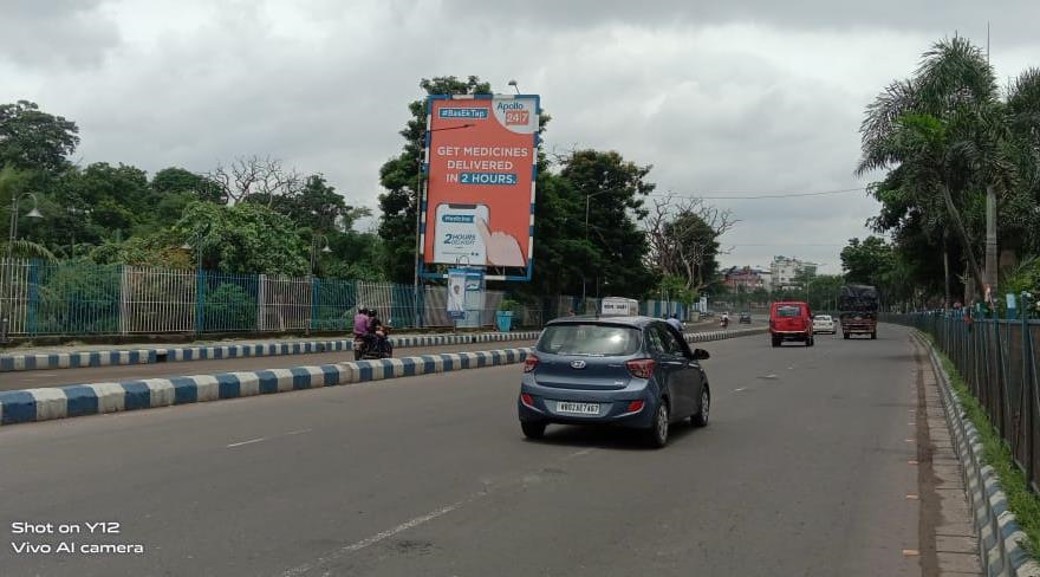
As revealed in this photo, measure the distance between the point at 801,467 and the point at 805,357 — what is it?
21.7 meters

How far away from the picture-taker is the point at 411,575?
5148 millimetres

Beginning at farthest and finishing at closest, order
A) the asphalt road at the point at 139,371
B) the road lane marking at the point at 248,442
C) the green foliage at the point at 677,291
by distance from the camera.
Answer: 1. the green foliage at the point at 677,291
2. the asphalt road at the point at 139,371
3. the road lane marking at the point at 248,442

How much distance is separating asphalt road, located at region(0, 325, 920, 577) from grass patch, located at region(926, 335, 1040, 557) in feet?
2.42

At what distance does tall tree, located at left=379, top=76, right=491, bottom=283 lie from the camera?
46625mm

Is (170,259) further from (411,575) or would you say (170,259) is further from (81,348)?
(411,575)

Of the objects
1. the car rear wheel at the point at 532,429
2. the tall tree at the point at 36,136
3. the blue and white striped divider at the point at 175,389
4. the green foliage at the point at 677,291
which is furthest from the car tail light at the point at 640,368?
the green foliage at the point at 677,291

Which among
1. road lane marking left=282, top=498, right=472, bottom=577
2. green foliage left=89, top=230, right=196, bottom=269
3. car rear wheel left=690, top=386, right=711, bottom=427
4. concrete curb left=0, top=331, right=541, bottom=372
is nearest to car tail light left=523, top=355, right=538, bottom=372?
car rear wheel left=690, top=386, right=711, bottom=427

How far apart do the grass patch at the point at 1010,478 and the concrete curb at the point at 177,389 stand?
1076 cm

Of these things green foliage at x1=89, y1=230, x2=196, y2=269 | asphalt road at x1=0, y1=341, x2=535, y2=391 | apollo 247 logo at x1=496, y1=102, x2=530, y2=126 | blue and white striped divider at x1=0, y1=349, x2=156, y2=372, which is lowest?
asphalt road at x1=0, y1=341, x2=535, y2=391

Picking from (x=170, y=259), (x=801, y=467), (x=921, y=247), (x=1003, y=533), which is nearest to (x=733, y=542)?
(x=1003, y=533)

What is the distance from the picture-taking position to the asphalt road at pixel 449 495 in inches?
218

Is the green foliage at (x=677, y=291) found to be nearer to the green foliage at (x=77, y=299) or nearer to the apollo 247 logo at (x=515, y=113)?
the apollo 247 logo at (x=515, y=113)

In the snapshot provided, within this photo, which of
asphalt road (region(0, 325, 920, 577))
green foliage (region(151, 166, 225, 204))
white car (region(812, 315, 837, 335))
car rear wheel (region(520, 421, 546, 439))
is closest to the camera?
asphalt road (region(0, 325, 920, 577))

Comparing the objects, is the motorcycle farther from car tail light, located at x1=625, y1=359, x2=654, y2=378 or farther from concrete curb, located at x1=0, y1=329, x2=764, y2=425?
car tail light, located at x1=625, y1=359, x2=654, y2=378
